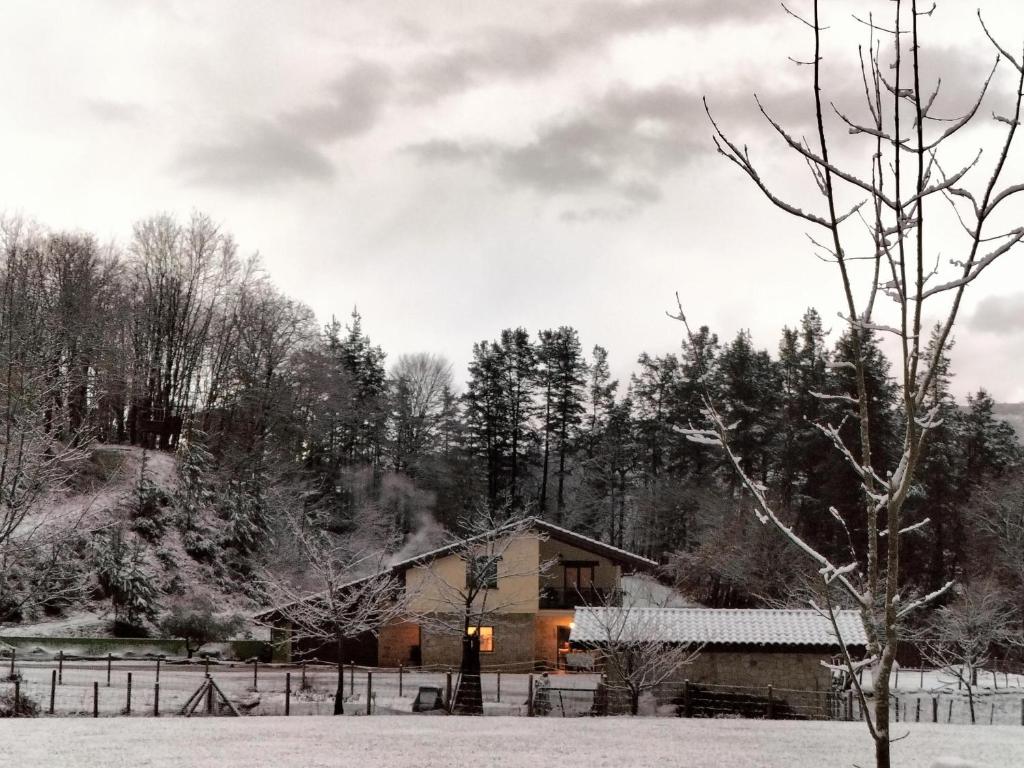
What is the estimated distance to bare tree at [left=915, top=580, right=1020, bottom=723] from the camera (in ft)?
118

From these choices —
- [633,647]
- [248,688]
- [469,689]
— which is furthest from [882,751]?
[248,688]

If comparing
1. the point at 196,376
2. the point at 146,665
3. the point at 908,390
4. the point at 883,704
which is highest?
the point at 196,376

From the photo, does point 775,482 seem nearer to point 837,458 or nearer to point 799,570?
point 837,458

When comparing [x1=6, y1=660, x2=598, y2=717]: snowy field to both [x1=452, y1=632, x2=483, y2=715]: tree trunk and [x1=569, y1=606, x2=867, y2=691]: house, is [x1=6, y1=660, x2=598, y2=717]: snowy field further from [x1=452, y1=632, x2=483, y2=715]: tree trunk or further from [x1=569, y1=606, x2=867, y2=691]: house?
Answer: [x1=569, y1=606, x2=867, y2=691]: house

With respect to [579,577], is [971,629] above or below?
below

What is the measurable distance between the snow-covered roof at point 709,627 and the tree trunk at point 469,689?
3.29 metres

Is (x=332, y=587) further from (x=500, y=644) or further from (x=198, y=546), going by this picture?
(x=198, y=546)

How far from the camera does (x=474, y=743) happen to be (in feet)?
55.7

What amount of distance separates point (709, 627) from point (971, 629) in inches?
616

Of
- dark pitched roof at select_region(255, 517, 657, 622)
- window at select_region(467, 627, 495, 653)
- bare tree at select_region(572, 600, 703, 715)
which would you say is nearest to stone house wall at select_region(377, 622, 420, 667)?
dark pitched roof at select_region(255, 517, 657, 622)

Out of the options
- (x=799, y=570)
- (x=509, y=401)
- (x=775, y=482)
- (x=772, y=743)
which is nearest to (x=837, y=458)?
(x=775, y=482)

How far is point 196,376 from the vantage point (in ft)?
186

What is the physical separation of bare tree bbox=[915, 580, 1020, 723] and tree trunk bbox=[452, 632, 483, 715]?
767 inches

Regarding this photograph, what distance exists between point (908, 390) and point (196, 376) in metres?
57.3
